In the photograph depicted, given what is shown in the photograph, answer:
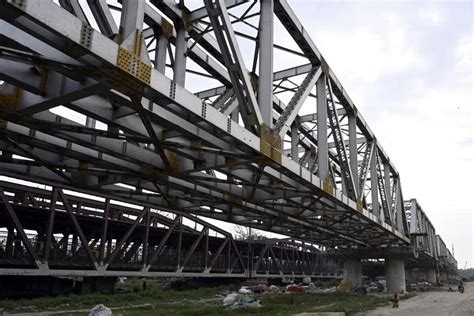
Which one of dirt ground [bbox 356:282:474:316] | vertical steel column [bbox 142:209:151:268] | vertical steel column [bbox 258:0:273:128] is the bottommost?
dirt ground [bbox 356:282:474:316]

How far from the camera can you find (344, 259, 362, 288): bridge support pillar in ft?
160

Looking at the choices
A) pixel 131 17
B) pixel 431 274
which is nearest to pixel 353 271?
pixel 431 274

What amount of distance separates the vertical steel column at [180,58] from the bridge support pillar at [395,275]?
127 ft

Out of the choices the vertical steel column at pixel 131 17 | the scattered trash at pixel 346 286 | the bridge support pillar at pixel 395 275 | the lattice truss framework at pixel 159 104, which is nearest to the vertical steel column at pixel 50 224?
the lattice truss framework at pixel 159 104

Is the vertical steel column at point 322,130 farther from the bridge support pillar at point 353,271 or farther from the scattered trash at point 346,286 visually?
the bridge support pillar at point 353,271

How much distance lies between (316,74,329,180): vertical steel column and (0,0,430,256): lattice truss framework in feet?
0.12

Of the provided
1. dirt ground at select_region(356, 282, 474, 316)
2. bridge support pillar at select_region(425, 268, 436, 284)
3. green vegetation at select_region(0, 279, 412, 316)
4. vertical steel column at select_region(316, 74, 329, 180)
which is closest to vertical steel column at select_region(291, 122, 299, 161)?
vertical steel column at select_region(316, 74, 329, 180)

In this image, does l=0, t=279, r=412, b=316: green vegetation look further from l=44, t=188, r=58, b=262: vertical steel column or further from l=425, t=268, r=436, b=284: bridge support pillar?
l=425, t=268, r=436, b=284: bridge support pillar

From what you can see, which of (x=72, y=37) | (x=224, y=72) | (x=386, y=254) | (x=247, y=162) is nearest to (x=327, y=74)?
(x=224, y=72)

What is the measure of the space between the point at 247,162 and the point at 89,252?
2547 centimetres

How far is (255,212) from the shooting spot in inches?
857

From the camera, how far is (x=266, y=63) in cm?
1138

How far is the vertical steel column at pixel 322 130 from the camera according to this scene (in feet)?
50.4

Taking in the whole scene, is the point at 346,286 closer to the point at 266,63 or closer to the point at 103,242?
the point at 103,242
